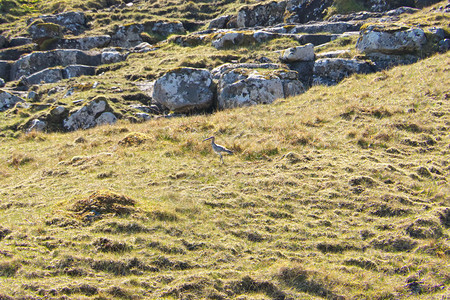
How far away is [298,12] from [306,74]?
13.8m

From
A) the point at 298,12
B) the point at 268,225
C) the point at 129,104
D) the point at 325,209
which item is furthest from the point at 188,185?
the point at 298,12

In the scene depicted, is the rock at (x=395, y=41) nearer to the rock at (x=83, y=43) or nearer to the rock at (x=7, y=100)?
the rock at (x=7, y=100)

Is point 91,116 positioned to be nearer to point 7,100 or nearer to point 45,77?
point 7,100

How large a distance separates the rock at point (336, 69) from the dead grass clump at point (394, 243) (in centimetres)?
1382

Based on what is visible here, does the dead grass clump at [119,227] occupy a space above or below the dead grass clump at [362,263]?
above

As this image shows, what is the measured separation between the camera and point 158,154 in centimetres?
1275

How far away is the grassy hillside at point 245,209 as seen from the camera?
667 cm

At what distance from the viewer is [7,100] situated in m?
21.9

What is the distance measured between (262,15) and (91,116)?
21263mm

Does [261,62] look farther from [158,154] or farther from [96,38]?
[96,38]

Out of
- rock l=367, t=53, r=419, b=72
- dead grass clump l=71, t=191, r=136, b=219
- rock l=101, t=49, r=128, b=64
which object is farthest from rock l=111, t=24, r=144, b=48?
dead grass clump l=71, t=191, r=136, b=219

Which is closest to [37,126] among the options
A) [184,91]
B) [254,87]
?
[184,91]

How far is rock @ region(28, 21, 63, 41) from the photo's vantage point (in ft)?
109

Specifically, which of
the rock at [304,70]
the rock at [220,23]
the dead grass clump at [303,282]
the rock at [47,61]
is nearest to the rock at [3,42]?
the rock at [47,61]
